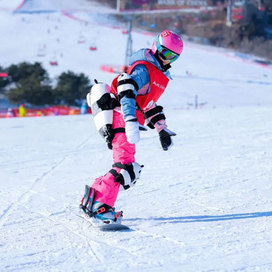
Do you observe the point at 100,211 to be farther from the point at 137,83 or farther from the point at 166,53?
the point at 166,53

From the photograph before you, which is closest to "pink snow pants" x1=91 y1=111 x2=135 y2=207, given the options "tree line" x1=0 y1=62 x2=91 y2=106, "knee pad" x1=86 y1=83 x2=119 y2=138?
"knee pad" x1=86 y1=83 x2=119 y2=138

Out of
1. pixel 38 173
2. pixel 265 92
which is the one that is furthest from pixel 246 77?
pixel 38 173

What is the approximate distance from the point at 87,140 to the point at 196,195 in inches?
184

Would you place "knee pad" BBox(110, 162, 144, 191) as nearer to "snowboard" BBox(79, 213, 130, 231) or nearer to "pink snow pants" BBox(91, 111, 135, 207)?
"pink snow pants" BBox(91, 111, 135, 207)

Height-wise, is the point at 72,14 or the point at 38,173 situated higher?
the point at 38,173

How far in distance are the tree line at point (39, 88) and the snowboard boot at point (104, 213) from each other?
25.9 metres

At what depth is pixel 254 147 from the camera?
8109mm

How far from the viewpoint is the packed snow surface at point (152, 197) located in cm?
331

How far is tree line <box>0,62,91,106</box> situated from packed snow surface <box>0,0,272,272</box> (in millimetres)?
16840

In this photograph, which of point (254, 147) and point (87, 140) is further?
→ point (87, 140)

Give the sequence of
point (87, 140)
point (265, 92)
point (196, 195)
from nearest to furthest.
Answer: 1. point (196, 195)
2. point (87, 140)
3. point (265, 92)

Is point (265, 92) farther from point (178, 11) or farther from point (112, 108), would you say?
point (178, 11)

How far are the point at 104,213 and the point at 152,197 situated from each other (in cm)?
116

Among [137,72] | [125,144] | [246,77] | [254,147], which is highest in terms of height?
[137,72]
